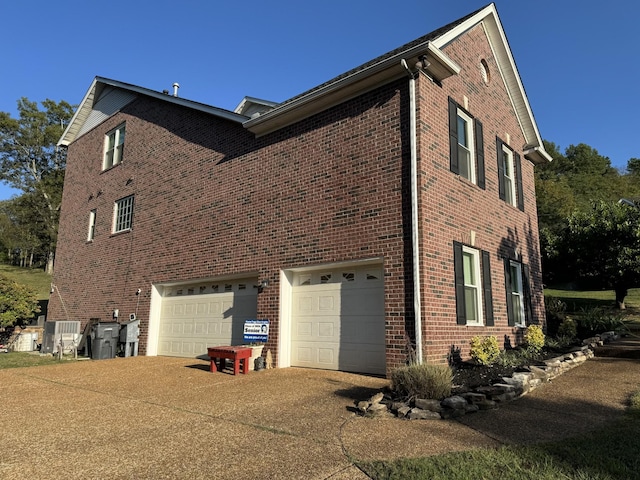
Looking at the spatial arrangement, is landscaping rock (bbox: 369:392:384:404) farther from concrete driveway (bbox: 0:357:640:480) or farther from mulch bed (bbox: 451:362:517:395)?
mulch bed (bbox: 451:362:517:395)

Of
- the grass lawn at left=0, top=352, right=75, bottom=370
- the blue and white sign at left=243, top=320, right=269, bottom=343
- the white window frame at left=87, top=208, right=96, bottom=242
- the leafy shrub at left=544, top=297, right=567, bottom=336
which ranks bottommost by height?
the grass lawn at left=0, top=352, right=75, bottom=370

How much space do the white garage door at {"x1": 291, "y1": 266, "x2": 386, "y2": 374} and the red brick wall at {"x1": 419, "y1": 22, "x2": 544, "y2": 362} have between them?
113 cm

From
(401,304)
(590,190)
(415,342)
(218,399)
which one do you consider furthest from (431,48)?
(590,190)

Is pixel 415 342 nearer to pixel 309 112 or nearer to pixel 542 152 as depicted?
pixel 309 112

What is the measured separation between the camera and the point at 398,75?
8.88 meters

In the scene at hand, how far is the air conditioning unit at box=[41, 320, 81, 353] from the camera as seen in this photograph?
49.6 ft

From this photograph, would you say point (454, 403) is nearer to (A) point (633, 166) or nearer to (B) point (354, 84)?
(B) point (354, 84)

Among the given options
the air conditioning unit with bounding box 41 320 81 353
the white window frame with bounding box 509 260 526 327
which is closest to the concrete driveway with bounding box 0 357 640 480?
the white window frame with bounding box 509 260 526 327

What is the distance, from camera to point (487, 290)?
10.1 meters

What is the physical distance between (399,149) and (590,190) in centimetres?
4216

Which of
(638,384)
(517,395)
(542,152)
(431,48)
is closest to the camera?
(517,395)

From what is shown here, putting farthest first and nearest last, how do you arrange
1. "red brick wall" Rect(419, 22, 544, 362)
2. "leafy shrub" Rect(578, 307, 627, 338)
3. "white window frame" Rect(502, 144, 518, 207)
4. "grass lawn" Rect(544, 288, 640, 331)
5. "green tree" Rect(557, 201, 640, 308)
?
1. "grass lawn" Rect(544, 288, 640, 331)
2. "green tree" Rect(557, 201, 640, 308)
3. "leafy shrub" Rect(578, 307, 627, 338)
4. "white window frame" Rect(502, 144, 518, 207)
5. "red brick wall" Rect(419, 22, 544, 362)

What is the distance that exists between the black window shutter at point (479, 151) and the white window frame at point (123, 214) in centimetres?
1168

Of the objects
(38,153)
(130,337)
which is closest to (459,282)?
(130,337)
